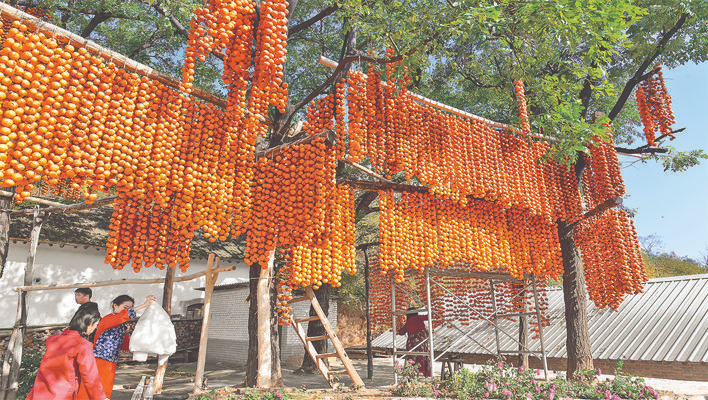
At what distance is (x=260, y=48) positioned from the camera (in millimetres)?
5500

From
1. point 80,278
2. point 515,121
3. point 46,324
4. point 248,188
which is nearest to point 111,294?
point 80,278

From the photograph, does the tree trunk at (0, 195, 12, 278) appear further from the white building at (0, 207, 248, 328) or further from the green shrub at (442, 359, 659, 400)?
the green shrub at (442, 359, 659, 400)

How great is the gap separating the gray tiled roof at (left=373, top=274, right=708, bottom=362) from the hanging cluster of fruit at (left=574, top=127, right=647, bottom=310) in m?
2.78

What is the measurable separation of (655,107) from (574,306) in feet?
14.8

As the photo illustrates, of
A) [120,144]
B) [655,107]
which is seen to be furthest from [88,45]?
[655,107]

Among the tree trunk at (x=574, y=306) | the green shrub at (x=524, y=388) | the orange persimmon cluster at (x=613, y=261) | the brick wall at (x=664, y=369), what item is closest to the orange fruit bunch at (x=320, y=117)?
the green shrub at (x=524, y=388)

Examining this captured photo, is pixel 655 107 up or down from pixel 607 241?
up

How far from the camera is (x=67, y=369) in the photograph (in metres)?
4.45

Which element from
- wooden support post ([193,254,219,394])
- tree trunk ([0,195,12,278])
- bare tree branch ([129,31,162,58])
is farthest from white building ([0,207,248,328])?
wooden support post ([193,254,219,394])

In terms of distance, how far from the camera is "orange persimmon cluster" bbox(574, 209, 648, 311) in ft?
26.6

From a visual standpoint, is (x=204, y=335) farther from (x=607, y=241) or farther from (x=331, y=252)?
(x=607, y=241)

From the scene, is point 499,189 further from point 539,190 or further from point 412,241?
point 412,241

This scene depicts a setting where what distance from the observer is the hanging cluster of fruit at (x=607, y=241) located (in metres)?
8.16

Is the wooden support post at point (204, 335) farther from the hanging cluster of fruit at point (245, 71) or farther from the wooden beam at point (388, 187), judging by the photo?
the wooden beam at point (388, 187)
